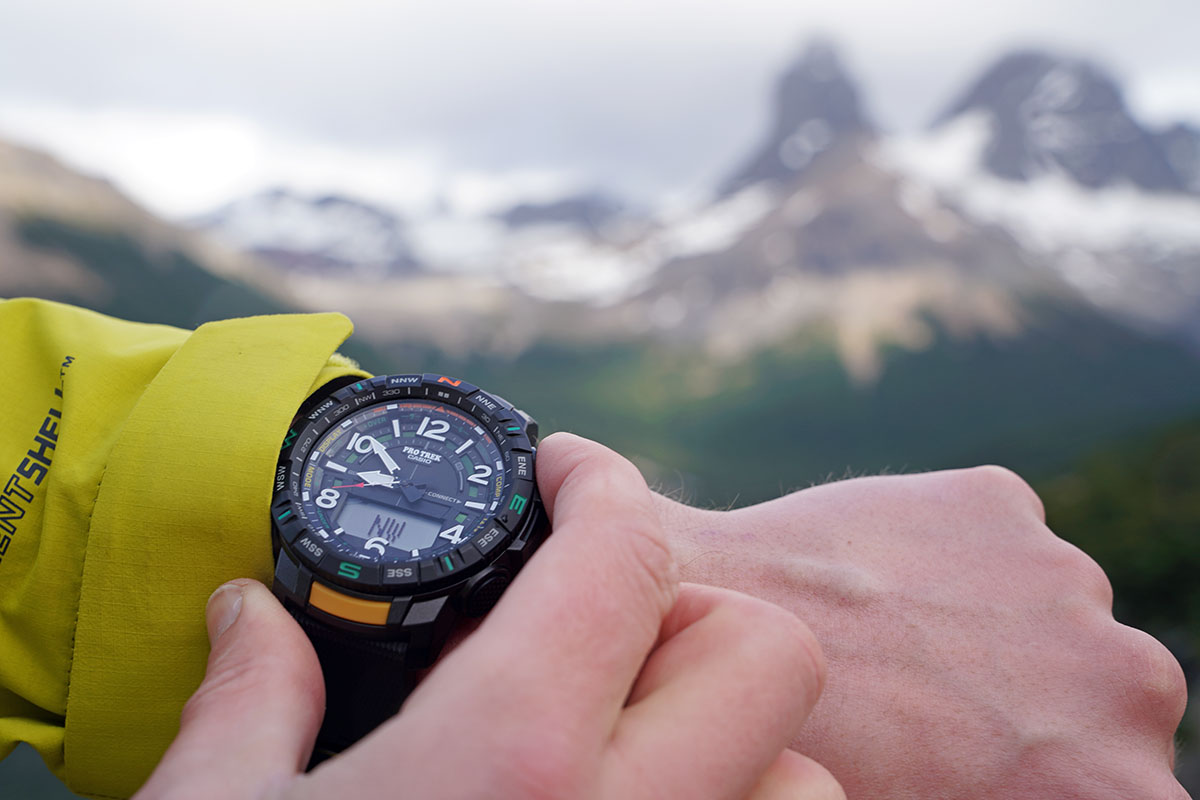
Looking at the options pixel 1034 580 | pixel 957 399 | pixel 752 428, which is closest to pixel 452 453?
pixel 1034 580

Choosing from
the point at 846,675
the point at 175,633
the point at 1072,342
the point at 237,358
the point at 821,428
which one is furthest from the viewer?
the point at 1072,342

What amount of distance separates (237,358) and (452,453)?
26.4 inches

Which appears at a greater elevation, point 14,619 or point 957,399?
point 14,619

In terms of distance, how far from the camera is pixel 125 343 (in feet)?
8.08

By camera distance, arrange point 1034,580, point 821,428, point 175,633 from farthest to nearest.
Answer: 1. point 821,428
2. point 1034,580
3. point 175,633

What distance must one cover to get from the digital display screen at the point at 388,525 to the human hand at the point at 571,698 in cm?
42

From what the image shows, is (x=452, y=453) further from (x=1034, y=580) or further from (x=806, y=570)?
(x=1034, y=580)

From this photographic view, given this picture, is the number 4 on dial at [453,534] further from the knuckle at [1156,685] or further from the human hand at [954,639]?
the knuckle at [1156,685]

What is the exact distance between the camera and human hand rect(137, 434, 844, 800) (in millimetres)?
1188

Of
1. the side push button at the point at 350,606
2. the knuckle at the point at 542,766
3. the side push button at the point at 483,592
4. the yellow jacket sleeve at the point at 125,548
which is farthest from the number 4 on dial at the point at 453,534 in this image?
the knuckle at the point at 542,766

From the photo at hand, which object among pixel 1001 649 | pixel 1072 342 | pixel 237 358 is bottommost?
pixel 1072 342

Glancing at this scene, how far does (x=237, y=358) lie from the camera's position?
229cm

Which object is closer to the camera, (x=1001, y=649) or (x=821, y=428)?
(x=1001, y=649)

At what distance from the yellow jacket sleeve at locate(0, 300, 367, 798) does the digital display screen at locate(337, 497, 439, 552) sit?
0.71ft
